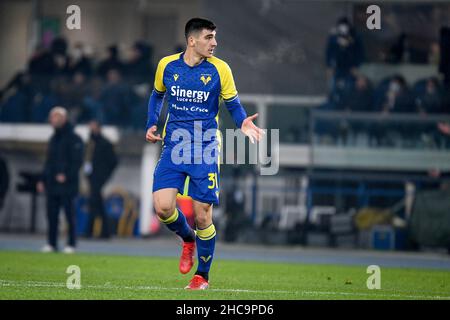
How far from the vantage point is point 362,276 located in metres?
14.0

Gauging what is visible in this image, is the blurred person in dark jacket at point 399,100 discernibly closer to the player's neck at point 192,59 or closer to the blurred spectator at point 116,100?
the blurred spectator at point 116,100

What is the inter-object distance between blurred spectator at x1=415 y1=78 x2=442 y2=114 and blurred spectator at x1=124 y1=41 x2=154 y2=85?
21.3ft

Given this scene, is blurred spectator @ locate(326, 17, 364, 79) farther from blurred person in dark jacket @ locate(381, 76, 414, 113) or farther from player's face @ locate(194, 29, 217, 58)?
player's face @ locate(194, 29, 217, 58)

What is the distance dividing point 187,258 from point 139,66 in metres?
15.6

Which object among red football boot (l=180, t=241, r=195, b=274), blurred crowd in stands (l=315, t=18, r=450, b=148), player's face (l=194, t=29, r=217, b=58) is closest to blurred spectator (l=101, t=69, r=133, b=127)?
blurred crowd in stands (l=315, t=18, r=450, b=148)

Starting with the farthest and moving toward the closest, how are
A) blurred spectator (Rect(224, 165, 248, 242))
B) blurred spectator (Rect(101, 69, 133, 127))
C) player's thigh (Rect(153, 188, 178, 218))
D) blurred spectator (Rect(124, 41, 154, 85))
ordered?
1. blurred spectator (Rect(124, 41, 154, 85))
2. blurred spectator (Rect(101, 69, 133, 127))
3. blurred spectator (Rect(224, 165, 248, 242))
4. player's thigh (Rect(153, 188, 178, 218))

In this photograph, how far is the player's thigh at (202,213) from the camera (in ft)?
35.2

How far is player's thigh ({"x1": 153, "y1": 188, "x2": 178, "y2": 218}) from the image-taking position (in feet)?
35.0

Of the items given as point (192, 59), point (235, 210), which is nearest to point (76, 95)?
point (235, 210)

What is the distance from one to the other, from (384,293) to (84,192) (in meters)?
16.8

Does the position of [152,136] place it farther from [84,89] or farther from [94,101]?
[84,89]

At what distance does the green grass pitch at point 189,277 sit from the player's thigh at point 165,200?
0.75 m

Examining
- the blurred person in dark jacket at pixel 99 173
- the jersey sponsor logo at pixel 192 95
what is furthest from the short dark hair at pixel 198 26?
the blurred person in dark jacket at pixel 99 173
